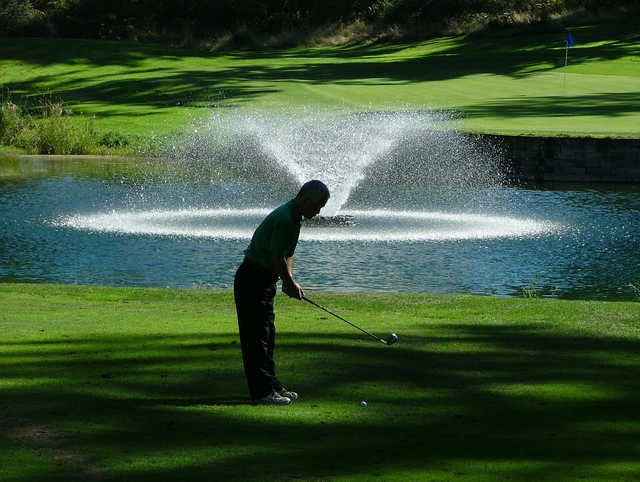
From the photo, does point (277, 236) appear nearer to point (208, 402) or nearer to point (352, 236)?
point (208, 402)

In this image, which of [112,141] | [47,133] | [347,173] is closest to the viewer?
[347,173]

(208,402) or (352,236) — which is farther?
(352,236)

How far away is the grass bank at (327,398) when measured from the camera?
5613 millimetres

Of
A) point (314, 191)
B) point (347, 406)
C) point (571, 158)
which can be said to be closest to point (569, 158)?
point (571, 158)

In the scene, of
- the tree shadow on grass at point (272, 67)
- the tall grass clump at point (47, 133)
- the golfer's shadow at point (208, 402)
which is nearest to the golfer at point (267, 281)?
the golfer's shadow at point (208, 402)

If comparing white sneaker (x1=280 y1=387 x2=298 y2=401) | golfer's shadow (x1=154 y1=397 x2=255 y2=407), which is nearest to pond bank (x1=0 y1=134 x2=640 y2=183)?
white sneaker (x1=280 y1=387 x2=298 y2=401)

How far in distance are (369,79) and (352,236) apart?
Answer: 2359cm

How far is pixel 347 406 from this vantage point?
6891mm

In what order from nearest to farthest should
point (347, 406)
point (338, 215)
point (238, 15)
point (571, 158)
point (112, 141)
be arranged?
point (347, 406) < point (338, 215) < point (571, 158) < point (112, 141) < point (238, 15)

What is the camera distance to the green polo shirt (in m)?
6.47

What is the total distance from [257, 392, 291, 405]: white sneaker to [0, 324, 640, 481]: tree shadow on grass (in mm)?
66

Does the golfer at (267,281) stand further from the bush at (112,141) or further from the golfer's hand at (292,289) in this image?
the bush at (112,141)

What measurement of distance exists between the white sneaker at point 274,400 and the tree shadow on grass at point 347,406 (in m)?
0.07

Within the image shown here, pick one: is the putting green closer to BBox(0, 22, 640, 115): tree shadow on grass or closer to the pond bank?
BBox(0, 22, 640, 115): tree shadow on grass
